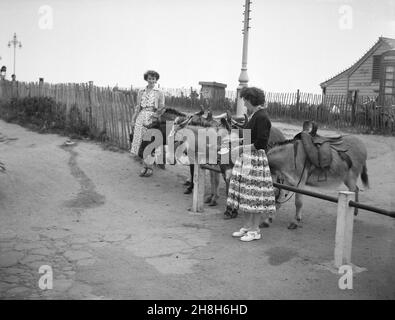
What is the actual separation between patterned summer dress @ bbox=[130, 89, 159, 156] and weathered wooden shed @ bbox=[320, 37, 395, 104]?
17.0 m

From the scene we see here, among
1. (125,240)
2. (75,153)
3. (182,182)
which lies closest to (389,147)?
(182,182)

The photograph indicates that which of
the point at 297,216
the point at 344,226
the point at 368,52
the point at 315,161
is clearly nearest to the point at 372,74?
the point at 368,52

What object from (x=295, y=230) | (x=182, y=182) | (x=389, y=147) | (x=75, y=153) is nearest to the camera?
(x=295, y=230)

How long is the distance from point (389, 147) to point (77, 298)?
→ 11.2 m

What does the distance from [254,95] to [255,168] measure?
0.88 m

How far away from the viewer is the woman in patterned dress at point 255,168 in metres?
5.20

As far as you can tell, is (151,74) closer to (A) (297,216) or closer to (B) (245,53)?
(A) (297,216)

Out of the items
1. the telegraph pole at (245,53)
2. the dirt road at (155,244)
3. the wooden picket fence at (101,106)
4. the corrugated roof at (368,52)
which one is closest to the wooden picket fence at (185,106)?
the wooden picket fence at (101,106)

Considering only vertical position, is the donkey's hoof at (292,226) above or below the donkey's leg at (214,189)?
below

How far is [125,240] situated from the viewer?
5.64 m

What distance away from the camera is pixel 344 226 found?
4629 mm

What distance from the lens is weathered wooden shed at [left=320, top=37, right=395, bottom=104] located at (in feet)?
78.8

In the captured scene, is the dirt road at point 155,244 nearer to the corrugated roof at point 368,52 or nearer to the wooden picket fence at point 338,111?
the wooden picket fence at point 338,111
